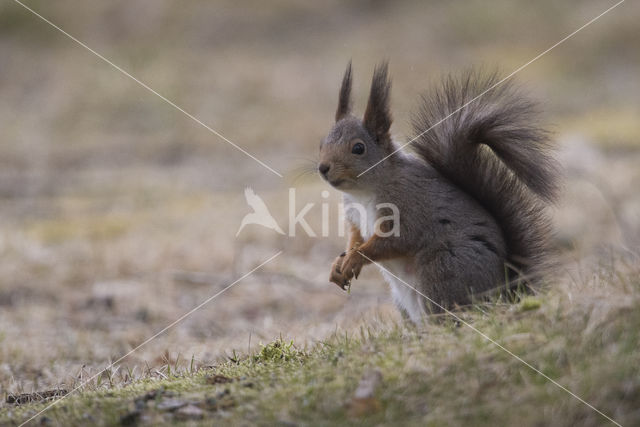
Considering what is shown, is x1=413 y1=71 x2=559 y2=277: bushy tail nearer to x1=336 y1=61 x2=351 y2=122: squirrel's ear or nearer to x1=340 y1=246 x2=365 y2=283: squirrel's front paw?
x1=336 y1=61 x2=351 y2=122: squirrel's ear

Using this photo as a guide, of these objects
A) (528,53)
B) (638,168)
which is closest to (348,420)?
(638,168)

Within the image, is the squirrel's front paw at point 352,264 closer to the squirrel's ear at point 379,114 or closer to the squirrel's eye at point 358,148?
the squirrel's eye at point 358,148

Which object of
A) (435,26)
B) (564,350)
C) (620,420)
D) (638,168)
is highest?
(435,26)

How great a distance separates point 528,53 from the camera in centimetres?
1606

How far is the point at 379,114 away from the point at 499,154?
0.63 meters

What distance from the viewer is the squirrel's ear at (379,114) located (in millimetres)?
3248

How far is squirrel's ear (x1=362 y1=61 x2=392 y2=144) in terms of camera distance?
3248mm

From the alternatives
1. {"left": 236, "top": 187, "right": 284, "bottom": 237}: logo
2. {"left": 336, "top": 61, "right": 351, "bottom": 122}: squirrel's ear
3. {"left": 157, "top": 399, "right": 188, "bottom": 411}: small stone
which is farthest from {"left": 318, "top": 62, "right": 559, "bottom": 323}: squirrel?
{"left": 236, "top": 187, "right": 284, "bottom": 237}: logo

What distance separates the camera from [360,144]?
3305mm

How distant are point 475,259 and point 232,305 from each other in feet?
9.36

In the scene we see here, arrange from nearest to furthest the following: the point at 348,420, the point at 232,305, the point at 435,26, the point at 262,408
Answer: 1. the point at 348,420
2. the point at 262,408
3. the point at 232,305
4. the point at 435,26

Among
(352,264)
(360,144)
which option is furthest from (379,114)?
(352,264)

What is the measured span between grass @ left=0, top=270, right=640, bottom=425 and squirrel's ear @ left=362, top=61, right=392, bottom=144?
1.18 m

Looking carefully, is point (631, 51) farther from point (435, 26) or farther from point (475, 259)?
point (475, 259)
